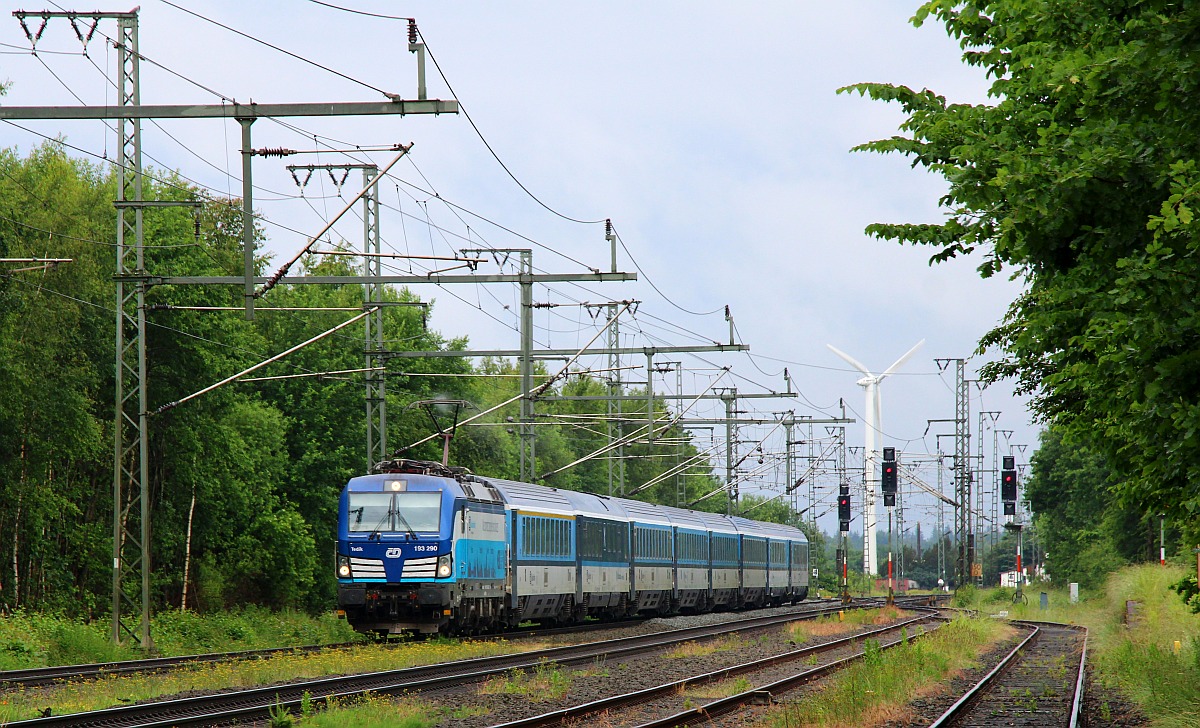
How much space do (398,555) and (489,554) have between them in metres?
2.85

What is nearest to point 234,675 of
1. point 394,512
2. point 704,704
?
point 704,704

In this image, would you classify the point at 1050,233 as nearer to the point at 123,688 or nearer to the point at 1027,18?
the point at 1027,18

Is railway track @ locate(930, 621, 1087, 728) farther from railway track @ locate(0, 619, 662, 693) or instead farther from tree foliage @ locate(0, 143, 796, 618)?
tree foliage @ locate(0, 143, 796, 618)

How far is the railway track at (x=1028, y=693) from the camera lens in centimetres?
1686

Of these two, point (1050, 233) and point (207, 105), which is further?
point (207, 105)

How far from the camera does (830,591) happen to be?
109m

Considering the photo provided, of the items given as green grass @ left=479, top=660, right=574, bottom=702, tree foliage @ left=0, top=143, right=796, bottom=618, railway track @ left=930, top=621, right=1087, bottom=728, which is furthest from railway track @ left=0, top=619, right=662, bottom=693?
railway track @ left=930, top=621, right=1087, bottom=728

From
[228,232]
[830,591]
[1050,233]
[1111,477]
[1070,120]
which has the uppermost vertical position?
[228,232]

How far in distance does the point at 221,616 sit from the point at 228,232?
33902mm

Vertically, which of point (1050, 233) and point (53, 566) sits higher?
point (1050, 233)

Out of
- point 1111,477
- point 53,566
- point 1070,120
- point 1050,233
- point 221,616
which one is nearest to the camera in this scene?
point 1050,233

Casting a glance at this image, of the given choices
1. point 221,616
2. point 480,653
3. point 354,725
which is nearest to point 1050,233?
point 354,725

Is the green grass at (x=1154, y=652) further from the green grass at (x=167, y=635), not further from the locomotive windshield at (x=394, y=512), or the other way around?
the green grass at (x=167, y=635)

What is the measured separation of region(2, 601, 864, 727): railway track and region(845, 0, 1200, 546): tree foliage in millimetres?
8473
